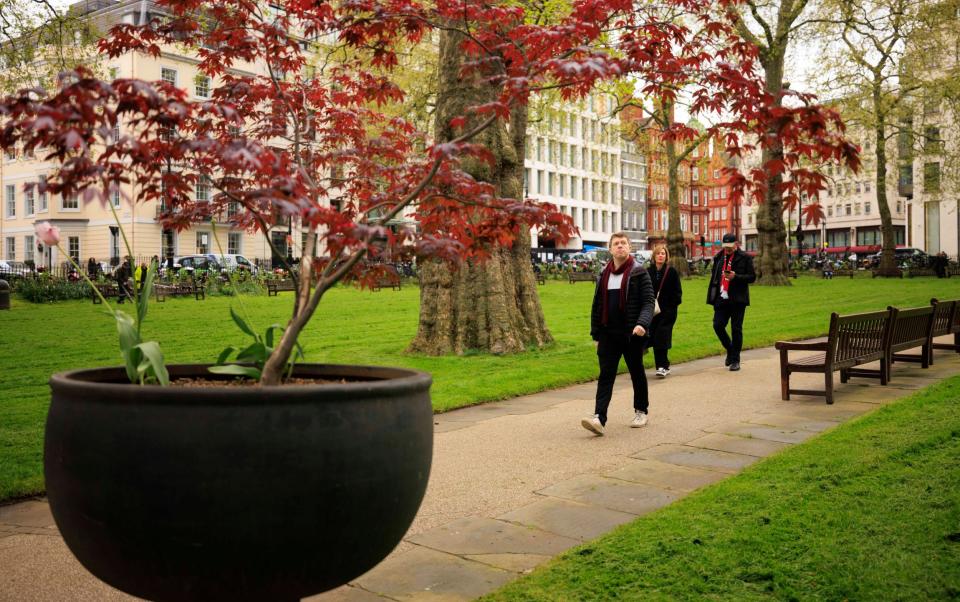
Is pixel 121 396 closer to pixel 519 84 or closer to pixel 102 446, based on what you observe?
pixel 102 446

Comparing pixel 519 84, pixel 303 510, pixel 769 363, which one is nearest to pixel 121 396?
pixel 303 510

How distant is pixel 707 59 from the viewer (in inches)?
211

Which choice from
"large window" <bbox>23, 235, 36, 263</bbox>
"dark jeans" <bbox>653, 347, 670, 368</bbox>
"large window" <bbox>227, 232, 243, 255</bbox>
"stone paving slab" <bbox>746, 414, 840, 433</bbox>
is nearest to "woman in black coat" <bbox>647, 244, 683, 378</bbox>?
"dark jeans" <bbox>653, 347, 670, 368</bbox>

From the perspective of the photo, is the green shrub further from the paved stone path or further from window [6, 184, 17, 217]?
window [6, 184, 17, 217]

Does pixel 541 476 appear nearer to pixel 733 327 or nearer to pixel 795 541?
pixel 795 541

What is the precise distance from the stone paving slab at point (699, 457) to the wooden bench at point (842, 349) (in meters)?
2.87

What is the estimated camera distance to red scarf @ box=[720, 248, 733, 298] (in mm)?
12188

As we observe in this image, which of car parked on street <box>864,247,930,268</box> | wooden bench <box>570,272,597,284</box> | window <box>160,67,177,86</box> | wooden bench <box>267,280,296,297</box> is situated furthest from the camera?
window <box>160,67,177,86</box>

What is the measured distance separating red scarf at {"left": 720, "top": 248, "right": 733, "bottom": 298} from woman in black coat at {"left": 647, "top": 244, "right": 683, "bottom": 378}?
710mm

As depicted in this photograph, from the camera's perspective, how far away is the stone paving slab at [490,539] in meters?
4.69

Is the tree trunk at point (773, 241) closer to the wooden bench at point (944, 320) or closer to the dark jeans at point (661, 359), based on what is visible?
the wooden bench at point (944, 320)

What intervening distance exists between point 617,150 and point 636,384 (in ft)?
292

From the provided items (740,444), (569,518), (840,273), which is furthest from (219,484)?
(840,273)

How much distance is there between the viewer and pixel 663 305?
11.8 m
